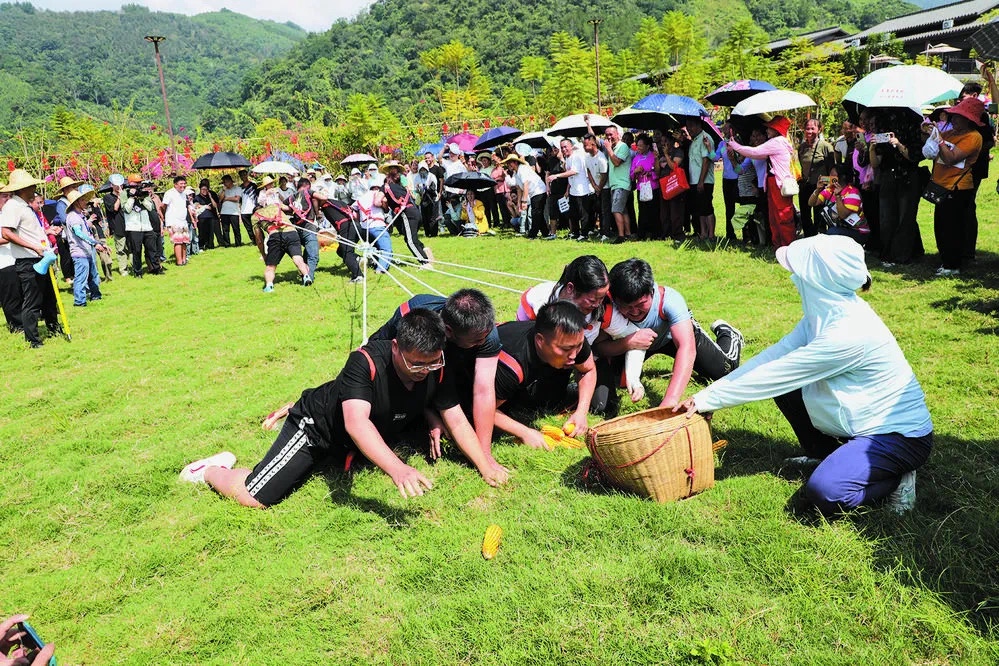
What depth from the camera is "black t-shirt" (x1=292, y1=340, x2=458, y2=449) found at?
3918 millimetres

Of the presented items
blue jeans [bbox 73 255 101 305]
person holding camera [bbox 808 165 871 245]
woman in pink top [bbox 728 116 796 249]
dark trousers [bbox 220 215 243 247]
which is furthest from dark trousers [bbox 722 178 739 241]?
dark trousers [bbox 220 215 243 247]

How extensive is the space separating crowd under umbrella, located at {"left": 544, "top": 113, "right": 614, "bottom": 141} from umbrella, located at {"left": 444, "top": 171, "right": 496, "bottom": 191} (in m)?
1.66

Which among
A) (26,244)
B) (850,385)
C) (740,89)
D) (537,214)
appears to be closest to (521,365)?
(850,385)

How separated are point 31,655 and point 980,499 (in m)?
4.35

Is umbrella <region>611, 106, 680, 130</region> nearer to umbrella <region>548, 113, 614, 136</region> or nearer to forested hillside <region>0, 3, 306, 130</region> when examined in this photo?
umbrella <region>548, 113, 614, 136</region>

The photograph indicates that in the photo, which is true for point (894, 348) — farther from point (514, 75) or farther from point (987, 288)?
point (514, 75)

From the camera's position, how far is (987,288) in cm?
682

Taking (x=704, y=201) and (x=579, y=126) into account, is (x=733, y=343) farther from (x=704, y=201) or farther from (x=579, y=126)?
(x=579, y=126)

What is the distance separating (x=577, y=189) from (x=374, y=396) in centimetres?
945

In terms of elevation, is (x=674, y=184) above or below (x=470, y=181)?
below

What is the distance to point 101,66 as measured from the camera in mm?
141250

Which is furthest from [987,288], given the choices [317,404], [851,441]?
[317,404]

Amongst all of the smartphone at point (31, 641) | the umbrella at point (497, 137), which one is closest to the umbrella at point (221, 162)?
the umbrella at point (497, 137)

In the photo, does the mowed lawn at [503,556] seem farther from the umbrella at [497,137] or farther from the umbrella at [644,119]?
the umbrella at [497,137]
